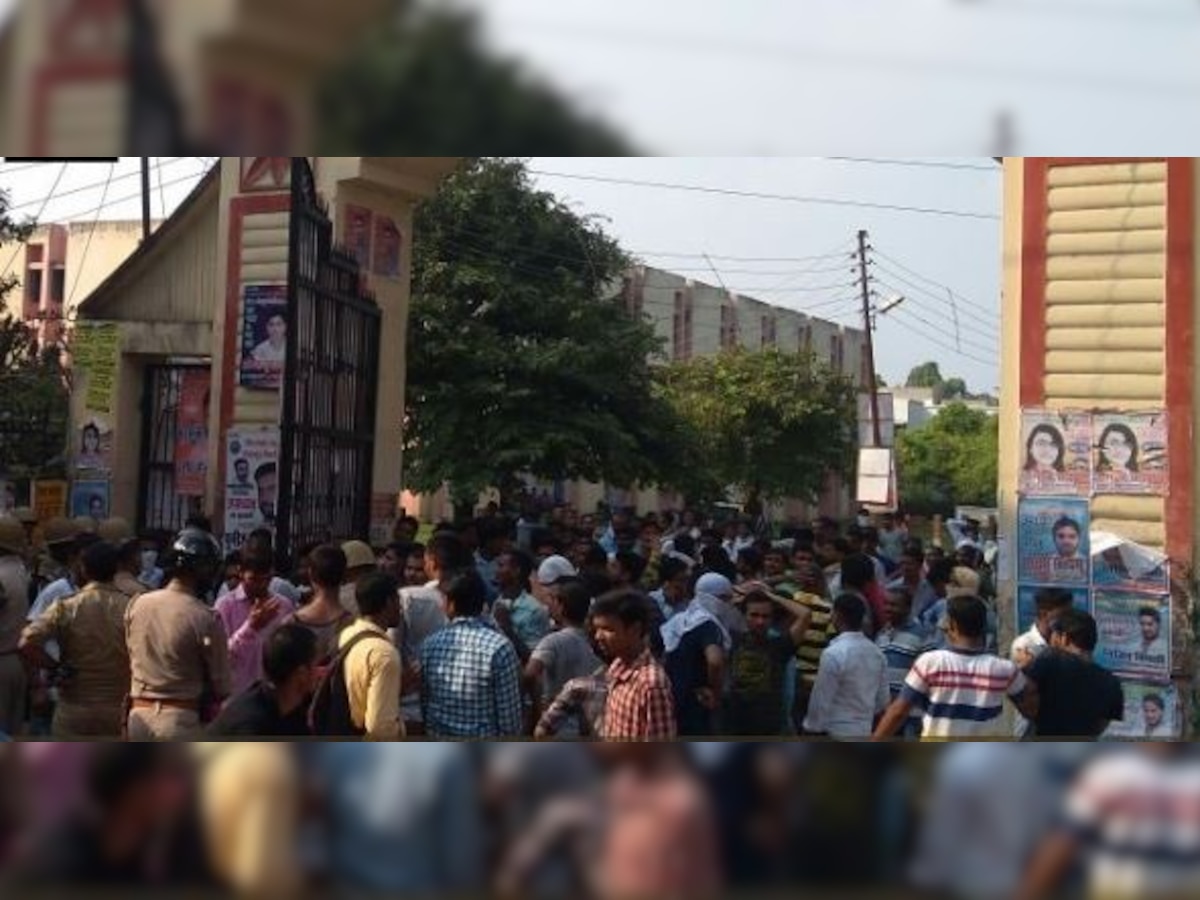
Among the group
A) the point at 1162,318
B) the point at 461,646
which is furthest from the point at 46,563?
the point at 1162,318

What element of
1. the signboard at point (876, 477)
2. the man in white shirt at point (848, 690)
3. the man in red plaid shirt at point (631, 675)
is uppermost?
the signboard at point (876, 477)

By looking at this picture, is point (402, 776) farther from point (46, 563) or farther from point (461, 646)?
point (46, 563)

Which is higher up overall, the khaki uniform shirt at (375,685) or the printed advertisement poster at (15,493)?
the printed advertisement poster at (15,493)

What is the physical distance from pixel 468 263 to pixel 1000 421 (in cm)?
336

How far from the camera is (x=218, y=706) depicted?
4637 mm

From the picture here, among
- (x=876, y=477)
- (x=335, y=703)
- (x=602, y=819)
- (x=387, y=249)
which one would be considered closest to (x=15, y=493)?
(x=387, y=249)

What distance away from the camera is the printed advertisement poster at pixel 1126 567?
6.79m

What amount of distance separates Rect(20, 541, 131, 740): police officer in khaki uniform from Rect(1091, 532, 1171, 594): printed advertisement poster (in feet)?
14.9

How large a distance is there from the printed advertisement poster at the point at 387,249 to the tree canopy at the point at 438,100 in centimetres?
511

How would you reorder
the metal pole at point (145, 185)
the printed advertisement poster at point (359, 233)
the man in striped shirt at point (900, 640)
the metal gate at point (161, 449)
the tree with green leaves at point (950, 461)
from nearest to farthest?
the metal pole at point (145, 185) < the man in striped shirt at point (900, 640) < the printed advertisement poster at point (359, 233) < the tree with green leaves at point (950, 461) < the metal gate at point (161, 449)

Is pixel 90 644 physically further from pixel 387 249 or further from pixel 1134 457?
pixel 1134 457

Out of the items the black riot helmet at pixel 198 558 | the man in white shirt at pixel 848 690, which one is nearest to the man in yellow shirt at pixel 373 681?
the black riot helmet at pixel 198 558

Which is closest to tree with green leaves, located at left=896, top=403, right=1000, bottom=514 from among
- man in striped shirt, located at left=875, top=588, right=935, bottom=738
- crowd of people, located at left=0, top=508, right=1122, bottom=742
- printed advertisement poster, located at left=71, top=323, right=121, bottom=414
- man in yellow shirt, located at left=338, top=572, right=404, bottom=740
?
man in striped shirt, located at left=875, top=588, right=935, bottom=738

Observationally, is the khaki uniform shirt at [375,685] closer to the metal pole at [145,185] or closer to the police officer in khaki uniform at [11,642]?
the police officer in khaki uniform at [11,642]
